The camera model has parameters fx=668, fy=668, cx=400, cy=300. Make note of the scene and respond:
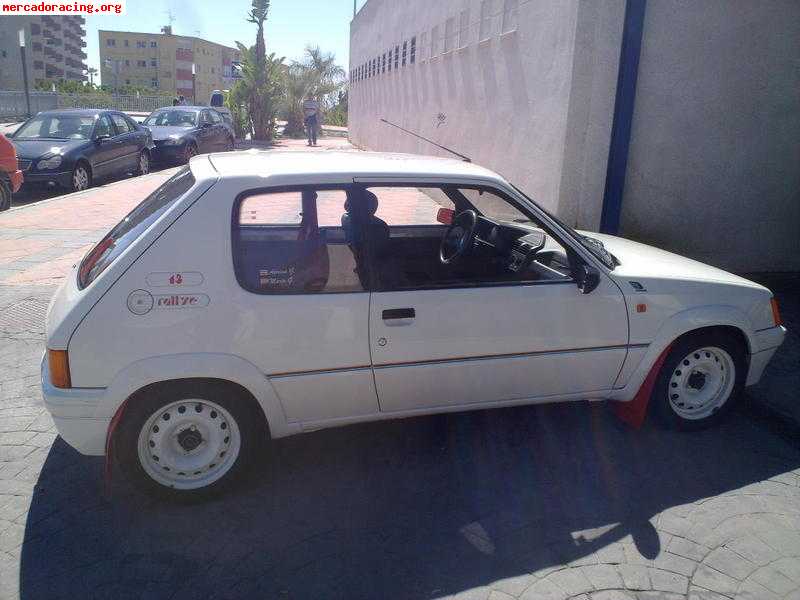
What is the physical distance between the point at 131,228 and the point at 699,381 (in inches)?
136

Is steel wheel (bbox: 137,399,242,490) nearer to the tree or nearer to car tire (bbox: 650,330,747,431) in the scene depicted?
car tire (bbox: 650,330,747,431)

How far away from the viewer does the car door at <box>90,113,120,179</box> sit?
46.0ft

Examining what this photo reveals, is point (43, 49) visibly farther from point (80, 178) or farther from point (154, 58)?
point (80, 178)

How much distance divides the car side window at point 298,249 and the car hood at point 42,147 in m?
11.1

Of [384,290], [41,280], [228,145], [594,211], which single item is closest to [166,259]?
[384,290]

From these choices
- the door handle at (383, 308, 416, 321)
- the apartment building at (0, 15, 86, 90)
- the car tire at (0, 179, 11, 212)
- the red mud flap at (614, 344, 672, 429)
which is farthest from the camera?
the apartment building at (0, 15, 86, 90)

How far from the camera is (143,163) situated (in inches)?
644

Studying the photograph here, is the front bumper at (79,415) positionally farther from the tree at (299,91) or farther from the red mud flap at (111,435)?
the tree at (299,91)

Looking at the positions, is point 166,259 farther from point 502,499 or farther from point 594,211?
point 594,211

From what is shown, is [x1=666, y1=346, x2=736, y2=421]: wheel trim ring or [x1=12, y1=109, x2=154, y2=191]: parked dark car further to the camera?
[x1=12, y1=109, x2=154, y2=191]: parked dark car

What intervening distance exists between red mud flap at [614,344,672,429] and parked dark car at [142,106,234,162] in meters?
16.5

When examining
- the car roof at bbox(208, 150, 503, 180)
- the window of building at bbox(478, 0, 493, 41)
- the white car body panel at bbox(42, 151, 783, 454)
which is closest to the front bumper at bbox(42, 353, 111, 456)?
the white car body panel at bbox(42, 151, 783, 454)

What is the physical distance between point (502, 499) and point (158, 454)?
1.75 metres

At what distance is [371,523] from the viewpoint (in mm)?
3244
